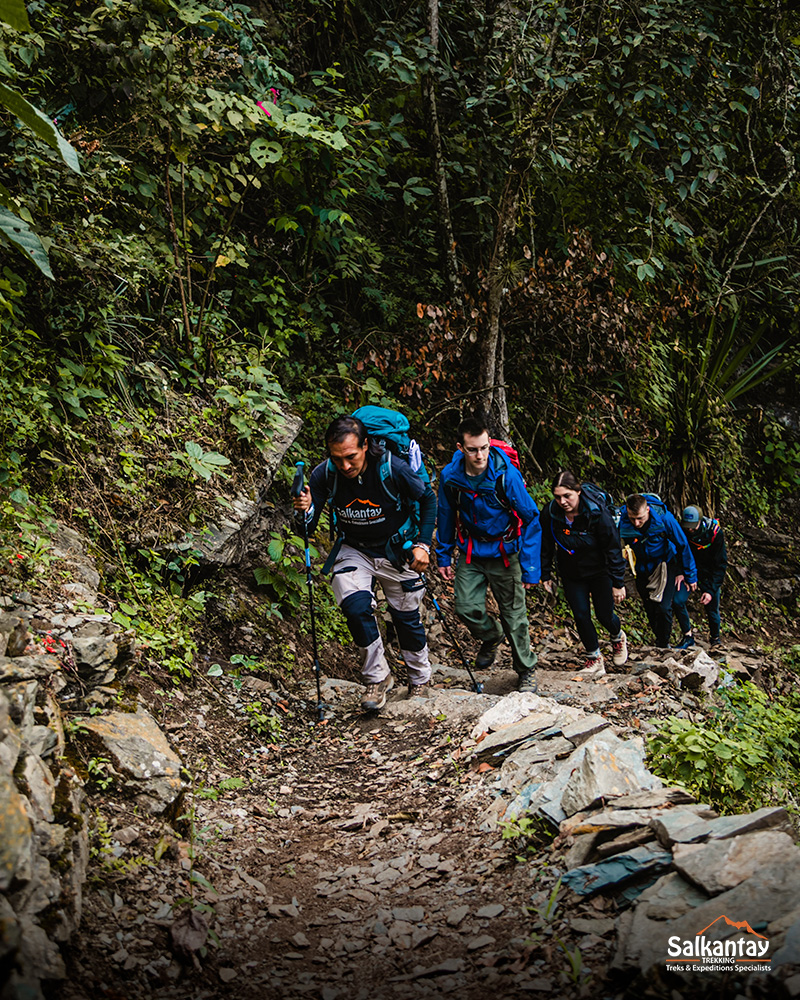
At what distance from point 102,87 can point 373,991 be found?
22.8 ft

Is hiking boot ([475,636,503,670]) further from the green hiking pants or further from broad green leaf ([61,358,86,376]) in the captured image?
broad green leaf ([61,358,86,376])

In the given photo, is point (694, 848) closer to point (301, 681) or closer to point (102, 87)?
point (301, 681)

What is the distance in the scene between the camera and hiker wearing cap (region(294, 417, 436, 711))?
530 centimetres

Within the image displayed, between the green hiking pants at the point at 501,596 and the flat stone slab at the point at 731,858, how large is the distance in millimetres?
3676

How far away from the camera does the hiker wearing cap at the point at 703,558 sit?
8.70 meters

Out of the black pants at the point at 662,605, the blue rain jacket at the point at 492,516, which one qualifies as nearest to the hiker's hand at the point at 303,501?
the blue rain jacket at the point at 492,516

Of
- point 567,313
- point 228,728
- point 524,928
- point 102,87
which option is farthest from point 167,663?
point 567,313

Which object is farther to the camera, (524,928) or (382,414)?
(382,414)

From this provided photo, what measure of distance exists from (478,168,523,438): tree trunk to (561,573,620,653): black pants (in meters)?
2.53

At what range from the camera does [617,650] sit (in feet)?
25.0

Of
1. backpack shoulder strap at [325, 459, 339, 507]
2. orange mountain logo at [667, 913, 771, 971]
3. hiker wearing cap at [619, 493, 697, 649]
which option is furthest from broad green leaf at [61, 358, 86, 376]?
hiker wearing cap at [619, 493, 697, 649]

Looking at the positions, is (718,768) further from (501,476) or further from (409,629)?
(501,476)

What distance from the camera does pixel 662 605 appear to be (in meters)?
8.35

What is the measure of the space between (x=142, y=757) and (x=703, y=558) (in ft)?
26.2
